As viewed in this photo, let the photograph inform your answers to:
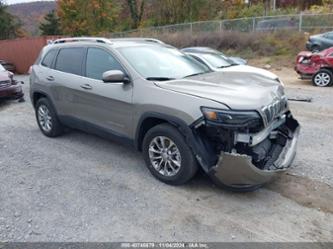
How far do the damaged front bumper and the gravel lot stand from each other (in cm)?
30

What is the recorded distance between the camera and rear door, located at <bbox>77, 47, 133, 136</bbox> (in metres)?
4.18

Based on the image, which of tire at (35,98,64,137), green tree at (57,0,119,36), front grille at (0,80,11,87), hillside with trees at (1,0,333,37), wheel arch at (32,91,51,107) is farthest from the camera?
green tree at (57,0,119,36)

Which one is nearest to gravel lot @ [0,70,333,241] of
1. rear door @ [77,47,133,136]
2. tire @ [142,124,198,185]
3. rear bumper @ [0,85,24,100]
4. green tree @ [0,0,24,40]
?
tire @ [142,124,198,185]

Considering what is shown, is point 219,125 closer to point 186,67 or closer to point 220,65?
point 186,67

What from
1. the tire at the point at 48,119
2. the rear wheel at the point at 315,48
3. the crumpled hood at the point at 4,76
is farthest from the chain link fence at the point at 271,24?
the tire at the point at 48,119

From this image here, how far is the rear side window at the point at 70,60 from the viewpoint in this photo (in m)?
4.98

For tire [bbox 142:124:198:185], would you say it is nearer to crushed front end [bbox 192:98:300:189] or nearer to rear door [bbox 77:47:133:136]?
crushed front end [bbox 192:98:300:189]

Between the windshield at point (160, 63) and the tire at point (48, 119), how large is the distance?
1998 millimetres

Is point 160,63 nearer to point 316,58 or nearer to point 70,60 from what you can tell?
point 70,60

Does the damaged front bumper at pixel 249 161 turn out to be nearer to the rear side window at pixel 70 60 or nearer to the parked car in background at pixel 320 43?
the rear side window at pixel 70 60

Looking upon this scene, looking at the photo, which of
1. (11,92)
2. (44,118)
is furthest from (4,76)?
(44,118)

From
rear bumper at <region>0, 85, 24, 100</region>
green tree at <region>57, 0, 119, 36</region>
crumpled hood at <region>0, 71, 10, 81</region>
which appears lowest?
rear bumper at <region>0, 85, 24, 100</region>

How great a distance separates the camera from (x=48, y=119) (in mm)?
5836

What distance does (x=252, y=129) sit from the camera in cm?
342
